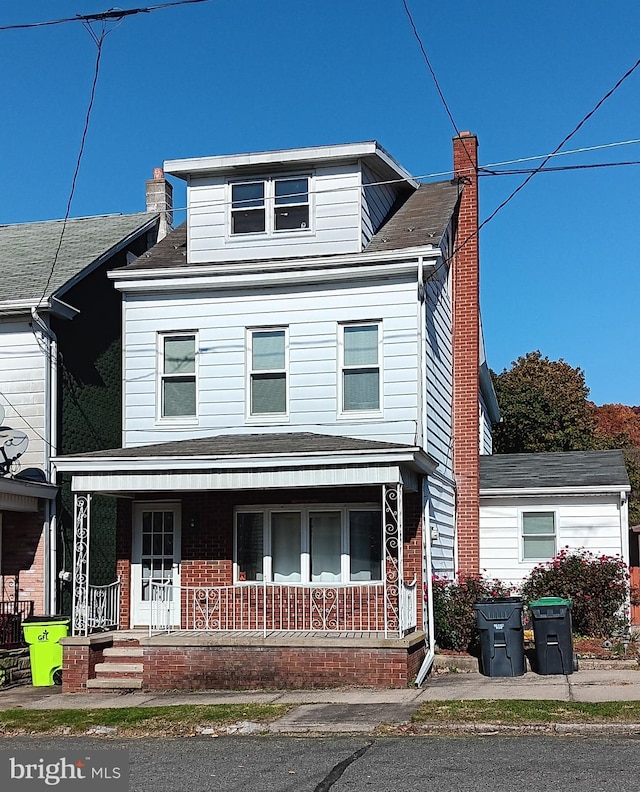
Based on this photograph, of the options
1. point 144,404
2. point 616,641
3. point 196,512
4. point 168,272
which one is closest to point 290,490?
point 196,512

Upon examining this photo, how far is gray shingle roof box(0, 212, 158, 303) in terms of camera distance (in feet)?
62.8

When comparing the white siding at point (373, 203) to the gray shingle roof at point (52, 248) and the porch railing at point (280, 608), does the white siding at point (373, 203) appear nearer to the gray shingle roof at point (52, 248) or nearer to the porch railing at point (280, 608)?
the gray shingle roof at point (52, 248)

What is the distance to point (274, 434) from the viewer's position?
17.6 m

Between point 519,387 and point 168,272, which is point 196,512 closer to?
point 168,272

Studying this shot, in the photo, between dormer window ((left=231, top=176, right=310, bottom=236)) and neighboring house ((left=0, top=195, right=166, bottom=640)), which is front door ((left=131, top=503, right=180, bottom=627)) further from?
dormer window ((left=231, top=176, right=310, bottom=236))

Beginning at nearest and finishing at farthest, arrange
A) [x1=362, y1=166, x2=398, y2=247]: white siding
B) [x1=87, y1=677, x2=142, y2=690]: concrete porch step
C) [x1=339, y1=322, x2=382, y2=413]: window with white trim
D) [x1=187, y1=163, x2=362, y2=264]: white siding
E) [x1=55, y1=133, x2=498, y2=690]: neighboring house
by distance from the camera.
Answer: [x1=87, y1=677, x2=142, y2=690]: concrete porch step → [x1=55, y1=133, x2=498, y2=690]: neighboring house → [x1=339, y1=322, x2=382, y2=413]: window with white trim → [x1=187, y1=163, x2=362, y2=264]: white siding → [x1=362, y1=166, x2=398, y2=247]: white siding

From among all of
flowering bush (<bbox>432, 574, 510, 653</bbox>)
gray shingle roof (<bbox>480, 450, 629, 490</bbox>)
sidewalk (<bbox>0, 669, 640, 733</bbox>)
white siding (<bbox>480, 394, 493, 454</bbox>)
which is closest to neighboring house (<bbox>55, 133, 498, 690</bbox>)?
flowering bush (<bbox>432, 574, 510, 653</bbox>)

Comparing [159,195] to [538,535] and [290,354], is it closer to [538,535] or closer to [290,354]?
[290,354]

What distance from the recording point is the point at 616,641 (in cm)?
1744

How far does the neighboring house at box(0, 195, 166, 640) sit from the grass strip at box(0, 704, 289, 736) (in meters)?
4.75

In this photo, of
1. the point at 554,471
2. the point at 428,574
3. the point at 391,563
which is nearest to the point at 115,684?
the point at 391,563

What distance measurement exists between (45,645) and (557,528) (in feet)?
33.4

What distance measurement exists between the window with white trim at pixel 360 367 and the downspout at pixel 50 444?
A: 5.01m

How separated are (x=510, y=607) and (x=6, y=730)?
733cm
